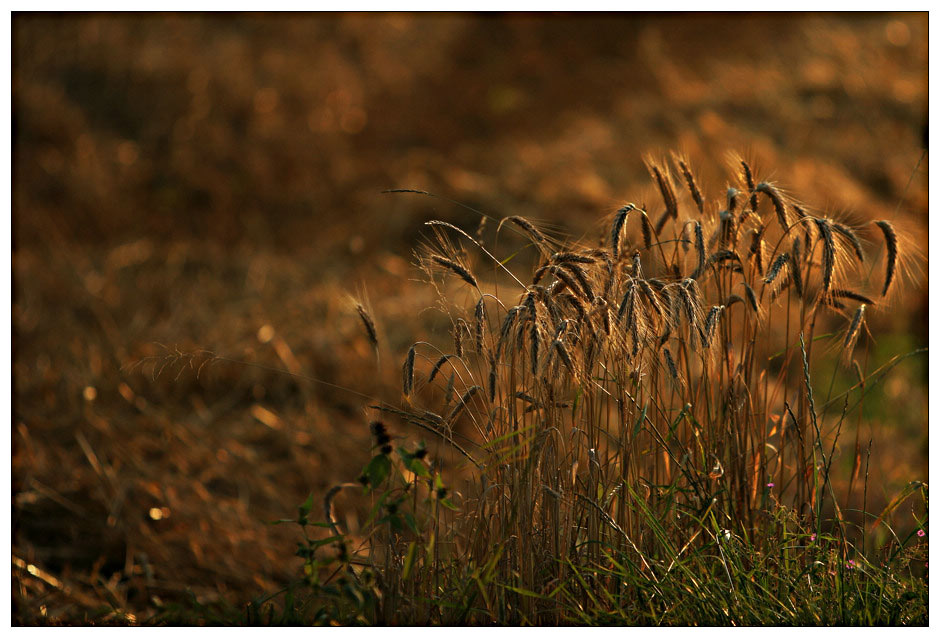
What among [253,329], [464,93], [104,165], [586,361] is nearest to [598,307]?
[586,361]

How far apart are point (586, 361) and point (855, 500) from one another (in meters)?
3.01

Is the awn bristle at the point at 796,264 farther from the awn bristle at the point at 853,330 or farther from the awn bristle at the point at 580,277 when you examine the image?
the awn bristle at the point at 580,277

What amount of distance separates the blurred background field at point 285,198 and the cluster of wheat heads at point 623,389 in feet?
0.78

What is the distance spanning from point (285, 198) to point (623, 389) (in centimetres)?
569

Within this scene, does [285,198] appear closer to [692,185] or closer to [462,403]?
[692,185]

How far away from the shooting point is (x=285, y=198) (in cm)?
716

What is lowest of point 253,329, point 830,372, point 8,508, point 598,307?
point 830,372

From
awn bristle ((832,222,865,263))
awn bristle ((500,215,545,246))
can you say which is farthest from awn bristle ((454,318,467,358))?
awn bristle ((832,222,865,263))

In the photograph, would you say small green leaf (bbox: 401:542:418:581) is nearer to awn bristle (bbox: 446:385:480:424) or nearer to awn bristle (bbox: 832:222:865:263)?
awn bristle (bbox: 446:385:480:424)

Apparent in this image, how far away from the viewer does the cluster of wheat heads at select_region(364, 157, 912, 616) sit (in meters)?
1.87

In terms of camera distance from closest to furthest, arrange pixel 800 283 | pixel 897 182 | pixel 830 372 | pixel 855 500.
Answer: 1. pixel 800 283
2. pixel 855 500
3. pixel 830 372
4. pixel 897 182

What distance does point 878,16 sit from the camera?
455 inches

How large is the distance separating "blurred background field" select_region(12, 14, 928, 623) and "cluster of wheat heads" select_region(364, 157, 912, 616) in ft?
0.78
